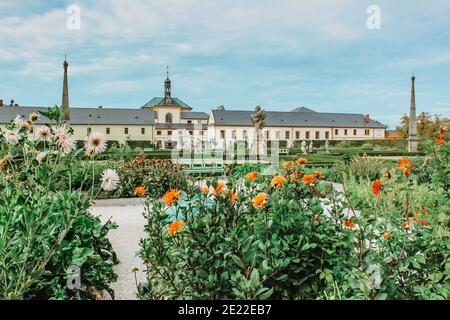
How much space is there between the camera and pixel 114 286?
10.2 feet

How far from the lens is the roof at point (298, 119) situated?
4728 cm

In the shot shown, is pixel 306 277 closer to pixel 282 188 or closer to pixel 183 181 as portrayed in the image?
pixel 282 188

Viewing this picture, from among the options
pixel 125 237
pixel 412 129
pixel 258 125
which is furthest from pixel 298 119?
pixel 125 237

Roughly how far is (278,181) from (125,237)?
2935 mm

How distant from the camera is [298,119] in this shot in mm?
50781

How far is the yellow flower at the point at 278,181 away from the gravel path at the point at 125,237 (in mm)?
1030

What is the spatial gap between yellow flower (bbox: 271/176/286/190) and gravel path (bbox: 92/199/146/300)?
1.03 meters

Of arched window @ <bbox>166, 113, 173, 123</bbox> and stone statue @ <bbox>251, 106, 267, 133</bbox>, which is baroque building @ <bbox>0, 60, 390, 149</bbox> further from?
stone statue @ <bbox>251, 106, 267, 133</bbox>

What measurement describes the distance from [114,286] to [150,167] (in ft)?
16.8

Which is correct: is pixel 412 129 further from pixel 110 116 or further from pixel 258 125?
pixel 110 116

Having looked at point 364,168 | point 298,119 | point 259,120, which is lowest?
point 364,168
